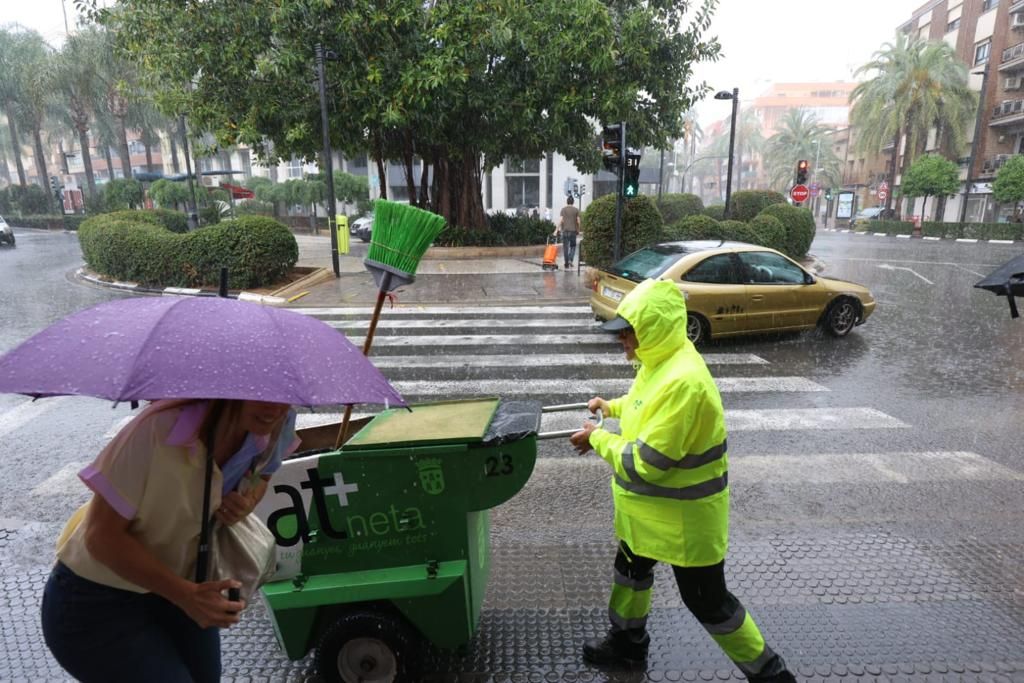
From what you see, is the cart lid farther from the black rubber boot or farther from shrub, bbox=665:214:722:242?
shrub, bbox=665:214:722:242

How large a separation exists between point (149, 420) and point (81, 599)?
1.66ft

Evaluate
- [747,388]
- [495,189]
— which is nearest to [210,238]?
[747,388]

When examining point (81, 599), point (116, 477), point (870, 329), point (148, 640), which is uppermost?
point (116, 477)

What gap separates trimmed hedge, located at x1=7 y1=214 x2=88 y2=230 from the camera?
130 ft

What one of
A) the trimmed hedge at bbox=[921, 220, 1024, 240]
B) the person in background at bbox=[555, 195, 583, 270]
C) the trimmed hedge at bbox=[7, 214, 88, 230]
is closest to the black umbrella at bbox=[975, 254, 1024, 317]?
the person in background at bbox=[555, 195, 583, 270]

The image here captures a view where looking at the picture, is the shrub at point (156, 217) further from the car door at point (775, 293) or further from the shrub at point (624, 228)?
the car door at point (775, 293)

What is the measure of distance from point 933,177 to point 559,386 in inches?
1701

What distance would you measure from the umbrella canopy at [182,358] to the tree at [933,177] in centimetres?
4781

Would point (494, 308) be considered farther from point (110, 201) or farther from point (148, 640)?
point (110, 201)

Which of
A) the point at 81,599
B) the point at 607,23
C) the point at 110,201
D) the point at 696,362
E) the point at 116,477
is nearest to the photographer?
the point at 116,477

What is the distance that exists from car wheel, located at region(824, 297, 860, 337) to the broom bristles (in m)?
8.42

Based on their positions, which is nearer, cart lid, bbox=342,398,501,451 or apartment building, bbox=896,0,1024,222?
cart lid, bbox=342,398,501,451

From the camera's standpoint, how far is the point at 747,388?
6980 millimetres

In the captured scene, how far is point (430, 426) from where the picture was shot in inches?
102
